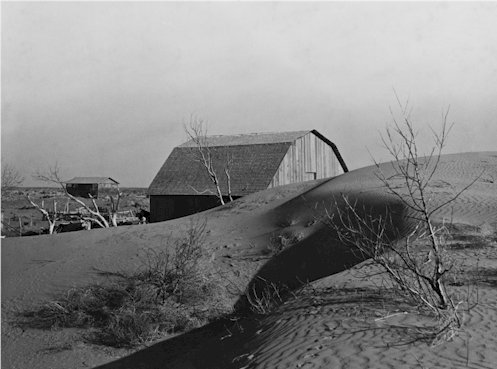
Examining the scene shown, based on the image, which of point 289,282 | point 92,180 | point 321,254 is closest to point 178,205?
point 321,254

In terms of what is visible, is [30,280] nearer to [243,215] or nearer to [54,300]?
[54,300]

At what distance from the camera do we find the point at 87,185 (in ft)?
169

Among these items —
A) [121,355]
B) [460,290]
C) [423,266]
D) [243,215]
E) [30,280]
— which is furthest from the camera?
[243,215]

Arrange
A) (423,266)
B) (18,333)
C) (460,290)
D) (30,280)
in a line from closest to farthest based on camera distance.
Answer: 1. (460,290)
2. (423,266)
3. (18,333)
4. (30,280)

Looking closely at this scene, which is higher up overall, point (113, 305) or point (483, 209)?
point (483, 209)

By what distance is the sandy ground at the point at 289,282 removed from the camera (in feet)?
21.2

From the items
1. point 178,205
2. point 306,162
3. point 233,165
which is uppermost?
point 233,165

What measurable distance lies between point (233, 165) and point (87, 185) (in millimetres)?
27782

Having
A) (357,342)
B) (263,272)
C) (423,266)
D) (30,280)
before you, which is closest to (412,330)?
(357,342)

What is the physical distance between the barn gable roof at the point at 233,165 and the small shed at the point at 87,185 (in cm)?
2229

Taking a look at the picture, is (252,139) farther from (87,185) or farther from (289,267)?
(87,185)

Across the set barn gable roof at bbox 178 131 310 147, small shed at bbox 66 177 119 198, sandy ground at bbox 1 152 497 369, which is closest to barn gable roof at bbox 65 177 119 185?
small shed at bbox 66 177 119 198

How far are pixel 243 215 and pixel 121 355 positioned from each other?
31.1 feet

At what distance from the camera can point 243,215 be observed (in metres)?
19.3
